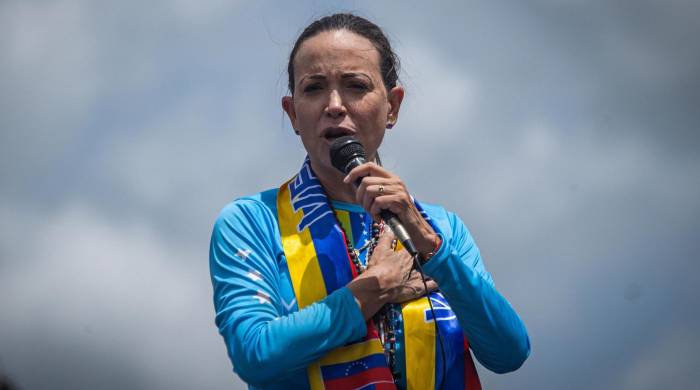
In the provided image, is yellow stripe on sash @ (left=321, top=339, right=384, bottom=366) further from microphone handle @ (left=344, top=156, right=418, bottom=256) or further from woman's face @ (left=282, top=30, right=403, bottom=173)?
woman's face @ (left=282, top=30, right=403, bottom=173)

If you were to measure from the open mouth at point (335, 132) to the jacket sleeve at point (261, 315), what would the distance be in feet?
1.75

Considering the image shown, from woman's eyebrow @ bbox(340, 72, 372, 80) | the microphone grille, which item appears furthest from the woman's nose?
the microphone grille

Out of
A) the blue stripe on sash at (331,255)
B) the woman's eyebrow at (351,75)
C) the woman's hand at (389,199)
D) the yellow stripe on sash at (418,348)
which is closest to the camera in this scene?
the woman's hand at (389,199)

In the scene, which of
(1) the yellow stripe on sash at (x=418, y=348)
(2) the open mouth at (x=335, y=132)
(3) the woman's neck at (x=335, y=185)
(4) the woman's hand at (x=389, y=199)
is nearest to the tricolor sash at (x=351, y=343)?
(1) the yellow stripe on sash at (x=418, y=348)

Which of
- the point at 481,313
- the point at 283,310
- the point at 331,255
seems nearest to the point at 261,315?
the point at 283,310

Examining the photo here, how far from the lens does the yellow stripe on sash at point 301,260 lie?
14.1 ft

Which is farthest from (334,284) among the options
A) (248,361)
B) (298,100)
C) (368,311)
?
(298,100)

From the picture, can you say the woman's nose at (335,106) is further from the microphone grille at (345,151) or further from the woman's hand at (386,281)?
the woman's hand at (386,281)

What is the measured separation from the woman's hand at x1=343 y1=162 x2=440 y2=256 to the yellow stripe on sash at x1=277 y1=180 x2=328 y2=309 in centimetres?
48

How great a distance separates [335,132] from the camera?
4.60 meters

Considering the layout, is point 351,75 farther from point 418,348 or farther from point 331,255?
point 418,348

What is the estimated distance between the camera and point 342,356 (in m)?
4.17

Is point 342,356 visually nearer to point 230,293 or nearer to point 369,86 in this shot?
point 230,293

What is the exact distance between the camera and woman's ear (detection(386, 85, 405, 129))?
5.02 meters
